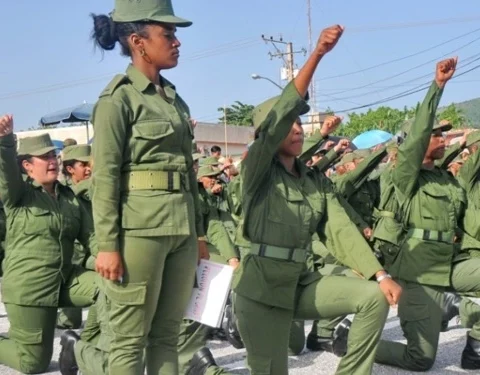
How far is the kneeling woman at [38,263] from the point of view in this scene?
545cm

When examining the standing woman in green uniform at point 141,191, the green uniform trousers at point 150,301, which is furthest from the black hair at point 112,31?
the green uniform trousers at point 150,301

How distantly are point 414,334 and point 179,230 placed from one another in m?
2.81

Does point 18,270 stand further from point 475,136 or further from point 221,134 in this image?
point 221,134

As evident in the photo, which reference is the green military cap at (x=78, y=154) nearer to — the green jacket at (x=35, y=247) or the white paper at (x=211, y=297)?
the green jacket at (x=35, y=247)

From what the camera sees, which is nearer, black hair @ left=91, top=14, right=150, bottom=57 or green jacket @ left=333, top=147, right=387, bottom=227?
black hair @ left=91, top=14, right=150, bottom=57

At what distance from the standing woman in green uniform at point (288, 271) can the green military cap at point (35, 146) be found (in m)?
1.84

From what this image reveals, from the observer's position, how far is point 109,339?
3615mm

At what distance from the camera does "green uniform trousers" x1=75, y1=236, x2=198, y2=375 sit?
3.46 m

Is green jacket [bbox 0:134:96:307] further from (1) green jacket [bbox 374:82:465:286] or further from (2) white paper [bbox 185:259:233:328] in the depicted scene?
(1) green jacket [bbox 374:82:465:286]

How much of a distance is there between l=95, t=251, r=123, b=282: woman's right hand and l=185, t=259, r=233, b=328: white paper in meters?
0.57

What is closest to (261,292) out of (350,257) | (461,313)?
(350,257)

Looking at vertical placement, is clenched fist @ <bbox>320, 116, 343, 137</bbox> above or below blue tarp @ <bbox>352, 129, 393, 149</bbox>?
above

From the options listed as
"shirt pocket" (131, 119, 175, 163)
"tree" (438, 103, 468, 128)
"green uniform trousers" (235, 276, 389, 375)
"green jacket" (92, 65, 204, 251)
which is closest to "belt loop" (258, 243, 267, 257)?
"green uniform trousers" (235, 276, 389, 375)

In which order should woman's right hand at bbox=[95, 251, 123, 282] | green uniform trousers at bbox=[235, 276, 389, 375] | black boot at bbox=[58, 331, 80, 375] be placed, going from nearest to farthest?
woman's right hand at bbox=[95, 251, 123, 282] → green uniform trousers at bbox=[235, 276, 389, 375] → black boot at bbox=[58, 331, 80, 375]
